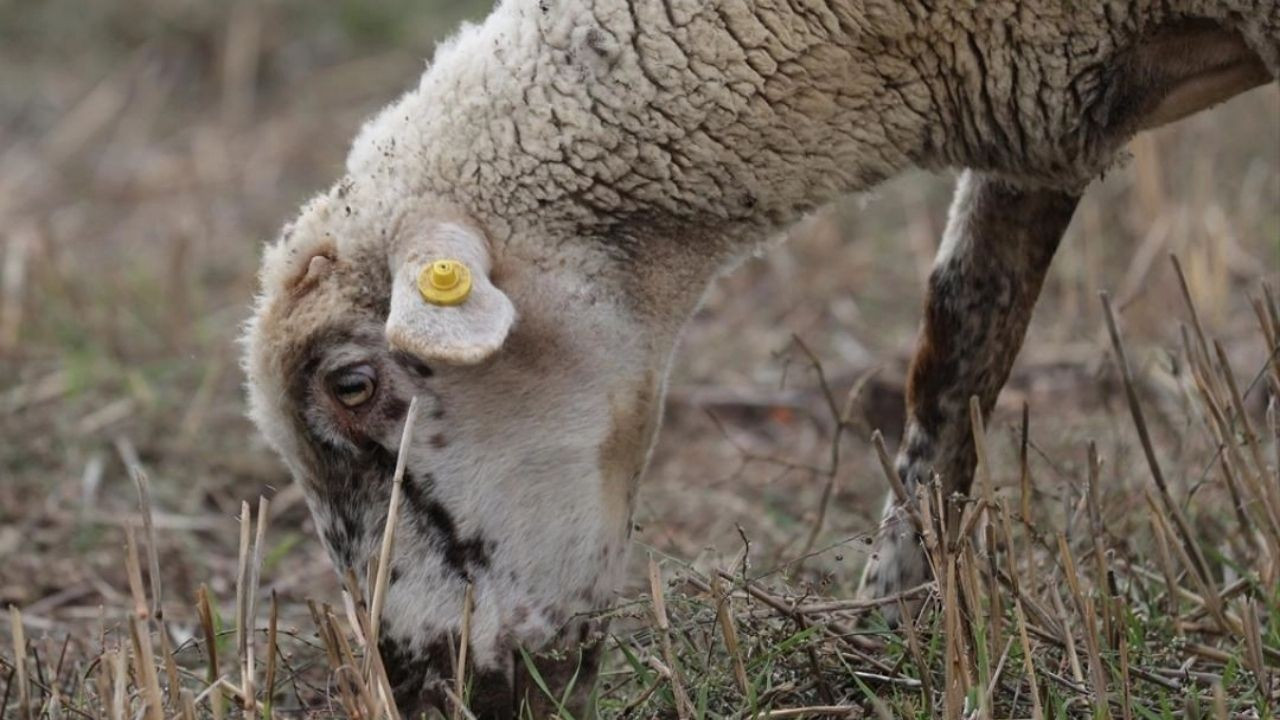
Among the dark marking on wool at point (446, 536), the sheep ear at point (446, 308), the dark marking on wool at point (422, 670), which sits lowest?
the dark marking on wool at point (422, 670)

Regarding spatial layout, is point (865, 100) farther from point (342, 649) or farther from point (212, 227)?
point (212, 227)

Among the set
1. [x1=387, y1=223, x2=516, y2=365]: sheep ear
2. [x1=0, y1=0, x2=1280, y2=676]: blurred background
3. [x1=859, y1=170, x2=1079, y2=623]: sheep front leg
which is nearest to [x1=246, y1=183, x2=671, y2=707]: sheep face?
[x1=387, y1=223, x2=516, y2=365]: sheep ear

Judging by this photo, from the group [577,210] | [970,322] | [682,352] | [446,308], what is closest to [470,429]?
[446,308]

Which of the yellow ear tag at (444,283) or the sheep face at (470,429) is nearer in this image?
the yellow ear tag at (444,283)

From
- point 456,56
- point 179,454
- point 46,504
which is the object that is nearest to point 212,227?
point 179,454

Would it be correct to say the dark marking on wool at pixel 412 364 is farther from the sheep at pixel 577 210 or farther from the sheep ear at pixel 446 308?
the sheep ear at pixel 446 308

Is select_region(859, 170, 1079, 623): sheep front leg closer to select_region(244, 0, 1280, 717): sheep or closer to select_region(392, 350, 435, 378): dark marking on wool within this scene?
select_region(244, 0, 1280, 717): sheep

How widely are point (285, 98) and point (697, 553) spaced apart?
6.48m

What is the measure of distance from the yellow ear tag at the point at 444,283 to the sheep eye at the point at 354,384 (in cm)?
31

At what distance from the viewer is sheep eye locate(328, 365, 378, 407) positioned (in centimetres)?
370

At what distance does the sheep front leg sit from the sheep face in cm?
79

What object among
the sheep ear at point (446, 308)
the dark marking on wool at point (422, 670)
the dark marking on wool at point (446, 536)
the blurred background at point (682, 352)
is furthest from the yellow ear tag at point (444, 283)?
the blurred background at point (682, 352)

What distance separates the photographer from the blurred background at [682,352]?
16.9ft

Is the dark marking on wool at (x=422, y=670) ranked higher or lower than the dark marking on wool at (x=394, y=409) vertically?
lower
